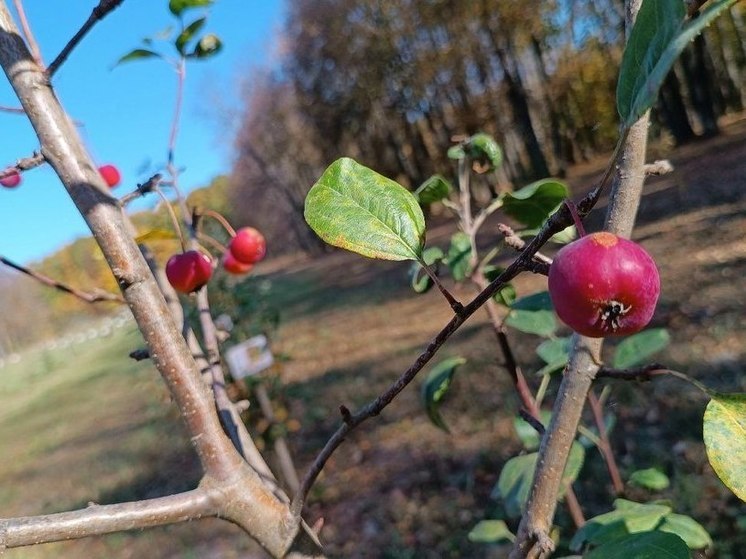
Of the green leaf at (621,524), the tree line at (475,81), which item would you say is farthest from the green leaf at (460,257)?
the tree line at (475,81)

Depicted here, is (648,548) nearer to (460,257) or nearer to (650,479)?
(460,257)

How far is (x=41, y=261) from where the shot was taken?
145 ft

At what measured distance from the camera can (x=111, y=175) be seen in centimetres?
125

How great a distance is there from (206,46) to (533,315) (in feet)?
3.05

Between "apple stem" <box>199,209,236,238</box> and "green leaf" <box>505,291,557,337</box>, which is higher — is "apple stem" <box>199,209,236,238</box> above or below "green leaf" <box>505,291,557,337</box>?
above

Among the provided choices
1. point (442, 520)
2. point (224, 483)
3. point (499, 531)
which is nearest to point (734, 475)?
point (224, 483)

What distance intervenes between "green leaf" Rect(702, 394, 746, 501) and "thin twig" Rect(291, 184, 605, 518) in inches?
9.8

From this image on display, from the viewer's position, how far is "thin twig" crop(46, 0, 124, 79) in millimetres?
681

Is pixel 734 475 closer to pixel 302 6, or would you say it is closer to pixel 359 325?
pixel 359 325

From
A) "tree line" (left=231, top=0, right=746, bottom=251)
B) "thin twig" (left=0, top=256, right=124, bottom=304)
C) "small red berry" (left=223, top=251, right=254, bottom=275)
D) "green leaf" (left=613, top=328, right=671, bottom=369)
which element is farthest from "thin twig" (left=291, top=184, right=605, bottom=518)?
"tree line" (left=231, top=0, right=746, bottom=251)

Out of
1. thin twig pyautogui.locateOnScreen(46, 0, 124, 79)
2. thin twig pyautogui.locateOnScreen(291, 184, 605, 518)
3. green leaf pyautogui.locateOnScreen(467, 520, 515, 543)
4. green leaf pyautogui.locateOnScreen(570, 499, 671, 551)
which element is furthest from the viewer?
green leaf pyautogui.locateOnScreen(467, 520, 515, 543)

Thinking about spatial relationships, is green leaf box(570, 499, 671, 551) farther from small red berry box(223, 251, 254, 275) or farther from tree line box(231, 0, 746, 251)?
tree line box(231, 0, 746, 251)

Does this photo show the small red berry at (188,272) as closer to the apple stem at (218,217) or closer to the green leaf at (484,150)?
the apple stem at (218,217)

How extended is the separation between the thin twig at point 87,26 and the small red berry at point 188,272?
44 cm
